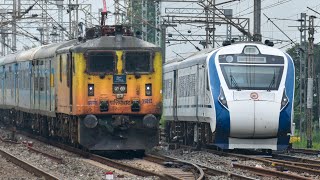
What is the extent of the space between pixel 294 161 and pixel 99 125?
4.96 meters

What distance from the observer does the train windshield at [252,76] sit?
906 inches

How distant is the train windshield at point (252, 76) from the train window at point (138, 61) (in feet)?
7.69

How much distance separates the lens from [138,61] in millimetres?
21922

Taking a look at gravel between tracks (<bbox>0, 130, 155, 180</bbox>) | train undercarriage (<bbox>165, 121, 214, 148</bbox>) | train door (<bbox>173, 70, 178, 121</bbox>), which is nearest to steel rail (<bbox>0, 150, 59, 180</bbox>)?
gravel between tracks (<bbox>0, 130, 155, 180</bbox>)

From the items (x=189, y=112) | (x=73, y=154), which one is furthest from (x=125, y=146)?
(x=189, y=112)

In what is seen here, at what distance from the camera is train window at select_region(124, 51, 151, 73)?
2188cm

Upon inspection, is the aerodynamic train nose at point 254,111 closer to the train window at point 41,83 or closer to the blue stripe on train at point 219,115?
the blue stripe on train at point 219,115

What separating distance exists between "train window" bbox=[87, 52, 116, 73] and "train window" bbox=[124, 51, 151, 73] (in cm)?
36

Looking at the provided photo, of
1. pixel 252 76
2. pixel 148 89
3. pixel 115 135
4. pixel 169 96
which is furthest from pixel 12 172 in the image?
pixel 169 96

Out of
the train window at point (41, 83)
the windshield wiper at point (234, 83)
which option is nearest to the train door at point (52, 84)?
the train window at point (41, 83)

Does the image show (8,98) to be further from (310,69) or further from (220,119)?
(220,119)

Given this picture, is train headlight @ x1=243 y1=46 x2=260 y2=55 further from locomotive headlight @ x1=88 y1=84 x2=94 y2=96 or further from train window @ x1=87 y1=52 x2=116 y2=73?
locomotive headlight @ x1=88 y1=84 x2=94 y2=96

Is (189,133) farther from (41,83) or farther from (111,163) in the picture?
(111,163)

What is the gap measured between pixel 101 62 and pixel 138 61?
91 cm
